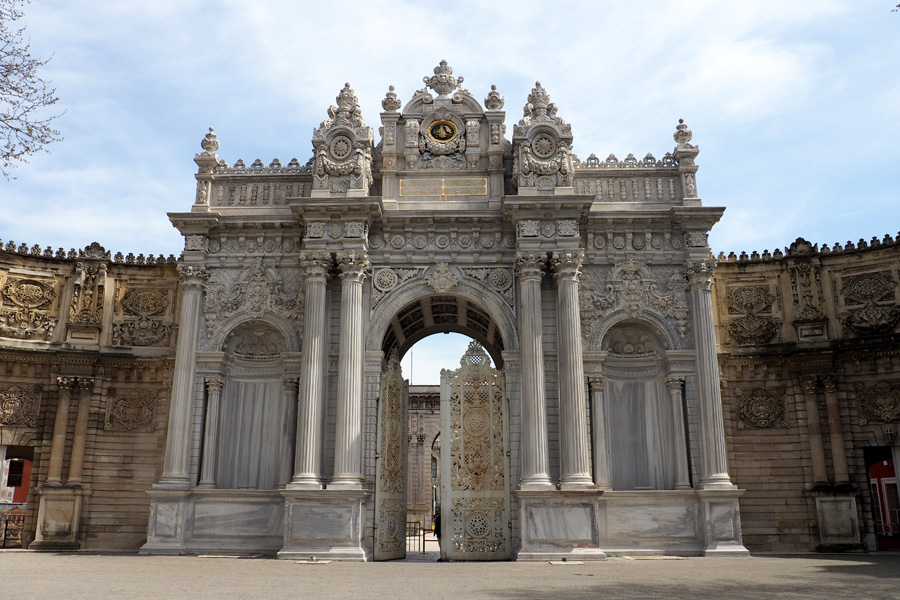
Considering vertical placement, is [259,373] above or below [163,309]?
below

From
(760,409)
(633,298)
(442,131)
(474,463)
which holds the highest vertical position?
(442,131)

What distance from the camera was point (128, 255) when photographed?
27.8 meters

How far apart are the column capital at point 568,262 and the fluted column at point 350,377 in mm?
5604

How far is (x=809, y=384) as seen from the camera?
2514cm

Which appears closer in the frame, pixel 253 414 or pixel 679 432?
pixel 679 432

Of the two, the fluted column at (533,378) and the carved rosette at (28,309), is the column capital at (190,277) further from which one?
the fluted column at (533,378)

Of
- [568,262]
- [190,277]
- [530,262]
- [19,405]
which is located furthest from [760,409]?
[19,405]

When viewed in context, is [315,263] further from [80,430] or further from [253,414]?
[80,430]

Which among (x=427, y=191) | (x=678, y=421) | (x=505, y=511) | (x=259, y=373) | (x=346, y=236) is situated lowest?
(x=505, y=511)

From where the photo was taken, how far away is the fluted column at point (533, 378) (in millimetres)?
21047

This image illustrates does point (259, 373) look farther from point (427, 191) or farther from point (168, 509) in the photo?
point (427, 191)

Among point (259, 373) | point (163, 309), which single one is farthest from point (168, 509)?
point (163, 309)

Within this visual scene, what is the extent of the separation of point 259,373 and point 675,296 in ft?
42.5

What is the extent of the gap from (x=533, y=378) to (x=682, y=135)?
9.36 m
